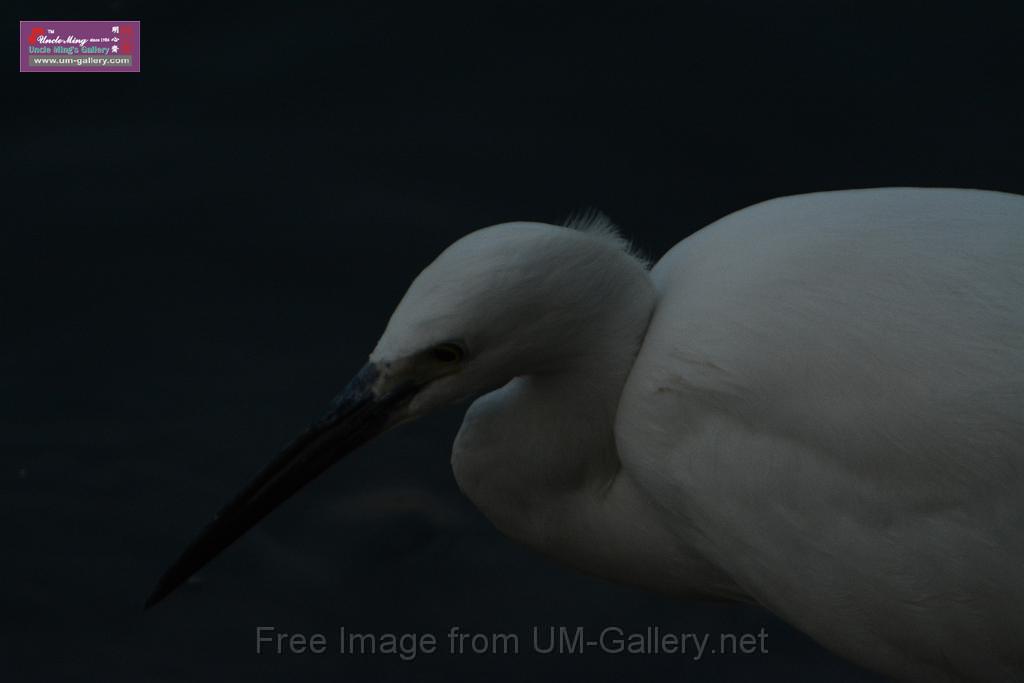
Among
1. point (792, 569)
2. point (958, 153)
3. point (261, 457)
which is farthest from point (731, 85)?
point (792, 569)

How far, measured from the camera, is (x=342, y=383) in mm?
3494

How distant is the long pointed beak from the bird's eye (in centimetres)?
6

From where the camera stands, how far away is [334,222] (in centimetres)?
378

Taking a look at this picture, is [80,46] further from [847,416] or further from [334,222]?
[847,416]

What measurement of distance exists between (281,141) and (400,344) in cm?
208

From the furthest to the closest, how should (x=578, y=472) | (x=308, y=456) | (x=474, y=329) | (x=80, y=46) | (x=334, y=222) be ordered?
(x=80, y=46) < (x=334, y=222) < (x=578, y=472) < (x=308, y=456) < (x=474, y=329)

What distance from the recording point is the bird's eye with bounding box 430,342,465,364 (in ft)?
6.59

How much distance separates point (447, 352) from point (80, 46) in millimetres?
2517

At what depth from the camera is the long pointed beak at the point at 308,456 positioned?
206cm

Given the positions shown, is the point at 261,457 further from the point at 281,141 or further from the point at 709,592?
the point at 709,592

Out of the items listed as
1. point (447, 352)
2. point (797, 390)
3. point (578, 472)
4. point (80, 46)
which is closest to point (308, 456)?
point (447, 352)

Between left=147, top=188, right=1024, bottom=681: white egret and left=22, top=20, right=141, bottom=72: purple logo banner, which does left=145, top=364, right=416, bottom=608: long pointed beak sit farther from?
left=22, top=20, right=141, bottom=72: purple logo banner

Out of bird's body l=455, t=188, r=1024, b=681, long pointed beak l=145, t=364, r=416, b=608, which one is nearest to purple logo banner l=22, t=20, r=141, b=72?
long pointed beak l=145, t=364, r=416, b=608

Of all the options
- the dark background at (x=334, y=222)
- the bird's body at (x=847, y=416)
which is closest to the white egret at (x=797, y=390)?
the bird's body at (x=847, y=416)
